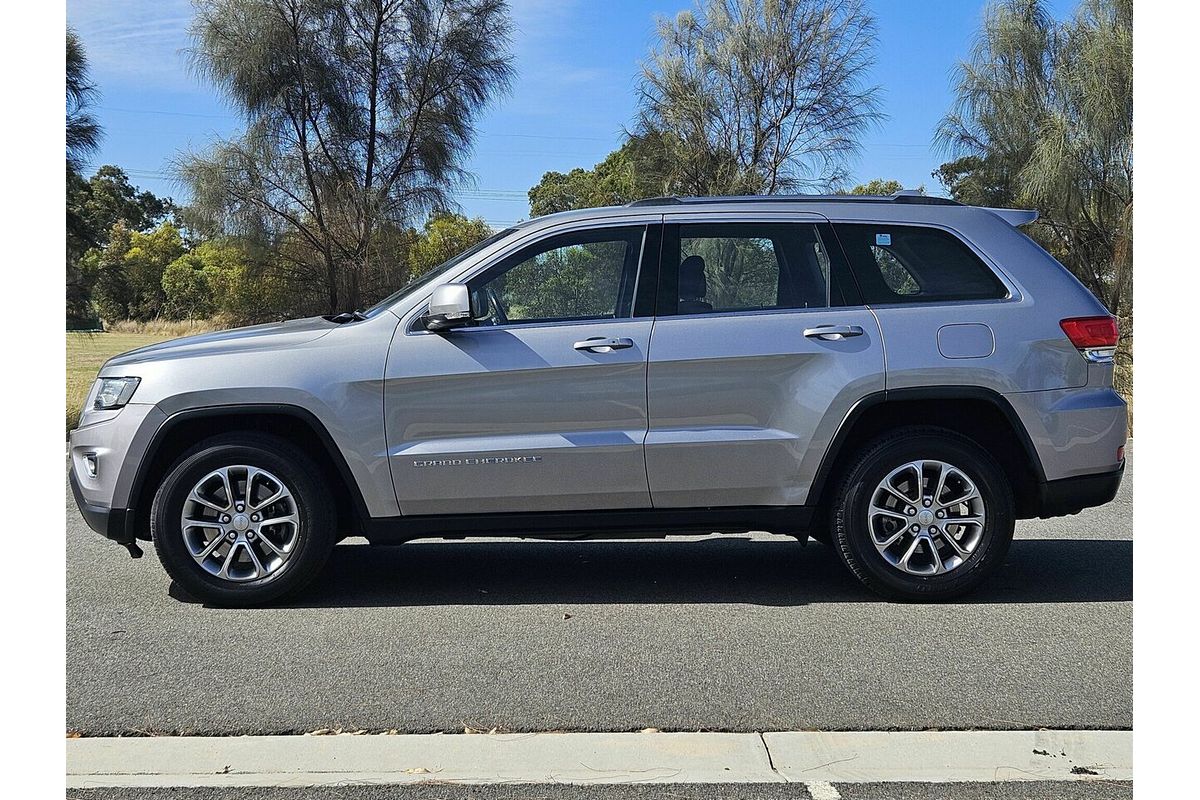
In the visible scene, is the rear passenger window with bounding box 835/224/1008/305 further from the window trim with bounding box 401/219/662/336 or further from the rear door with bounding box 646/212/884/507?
the window trim with bounding box 401/219/662/336

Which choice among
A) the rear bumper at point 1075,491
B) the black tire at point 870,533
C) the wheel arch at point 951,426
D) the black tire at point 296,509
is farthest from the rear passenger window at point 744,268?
the black tire at point 296,509

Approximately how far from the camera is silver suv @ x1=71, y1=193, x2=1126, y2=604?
18.5ft

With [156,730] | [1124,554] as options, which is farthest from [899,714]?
[1124,554]

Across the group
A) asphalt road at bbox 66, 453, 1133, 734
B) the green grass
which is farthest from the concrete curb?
the green grass

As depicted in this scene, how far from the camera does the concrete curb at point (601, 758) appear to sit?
373 cm

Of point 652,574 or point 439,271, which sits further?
point 652,574

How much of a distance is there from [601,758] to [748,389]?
2288 millimetres

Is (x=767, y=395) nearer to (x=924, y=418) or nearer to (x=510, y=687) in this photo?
(x=924, y=418)

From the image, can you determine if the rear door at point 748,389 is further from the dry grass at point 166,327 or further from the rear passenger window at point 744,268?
the dry grass at point 166,327

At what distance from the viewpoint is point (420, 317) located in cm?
574

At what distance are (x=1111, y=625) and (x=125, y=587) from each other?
4.92 metres

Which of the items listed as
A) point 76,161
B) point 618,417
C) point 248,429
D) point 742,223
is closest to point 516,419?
point 618,417

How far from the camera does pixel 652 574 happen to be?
649cm

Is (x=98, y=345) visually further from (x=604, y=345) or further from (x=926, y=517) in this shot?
(x=926, y=517)
